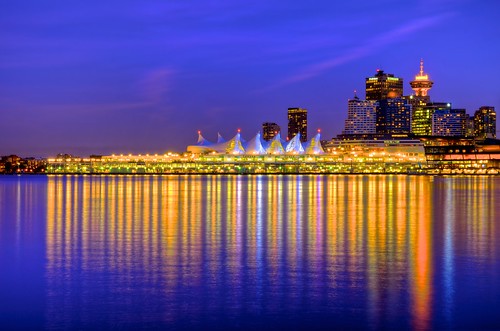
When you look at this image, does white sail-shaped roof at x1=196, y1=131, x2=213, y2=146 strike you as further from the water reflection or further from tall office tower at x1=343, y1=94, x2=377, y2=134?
the water reflection

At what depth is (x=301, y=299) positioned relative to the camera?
38.0 ft

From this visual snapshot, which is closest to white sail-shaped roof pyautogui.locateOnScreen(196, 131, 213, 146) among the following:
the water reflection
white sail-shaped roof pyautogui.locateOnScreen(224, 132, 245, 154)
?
white sail-shaped roof pyautogui.locateOnScreen(224, 132, 245, 154)

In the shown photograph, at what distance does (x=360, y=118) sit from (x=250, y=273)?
164876 mm

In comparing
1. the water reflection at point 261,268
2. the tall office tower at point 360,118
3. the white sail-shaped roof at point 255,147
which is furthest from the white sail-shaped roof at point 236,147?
the water reflection at point 261,268

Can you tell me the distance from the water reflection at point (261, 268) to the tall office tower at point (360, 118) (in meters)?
149

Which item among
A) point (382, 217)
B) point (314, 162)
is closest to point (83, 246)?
point (382, 217)

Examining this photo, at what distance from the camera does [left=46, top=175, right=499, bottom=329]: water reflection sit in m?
10.7

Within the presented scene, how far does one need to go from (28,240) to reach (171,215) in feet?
26.5

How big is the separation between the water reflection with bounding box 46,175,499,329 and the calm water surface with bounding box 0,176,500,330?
0.03 meters

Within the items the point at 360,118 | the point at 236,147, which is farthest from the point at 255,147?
the point at 360,118

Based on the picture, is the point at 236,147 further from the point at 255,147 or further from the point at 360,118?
the point at 360,118

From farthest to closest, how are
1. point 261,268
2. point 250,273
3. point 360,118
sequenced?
point 360,118, point 261,268, point 250,273

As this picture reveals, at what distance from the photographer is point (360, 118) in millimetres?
176000

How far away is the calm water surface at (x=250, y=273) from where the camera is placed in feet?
34.7
